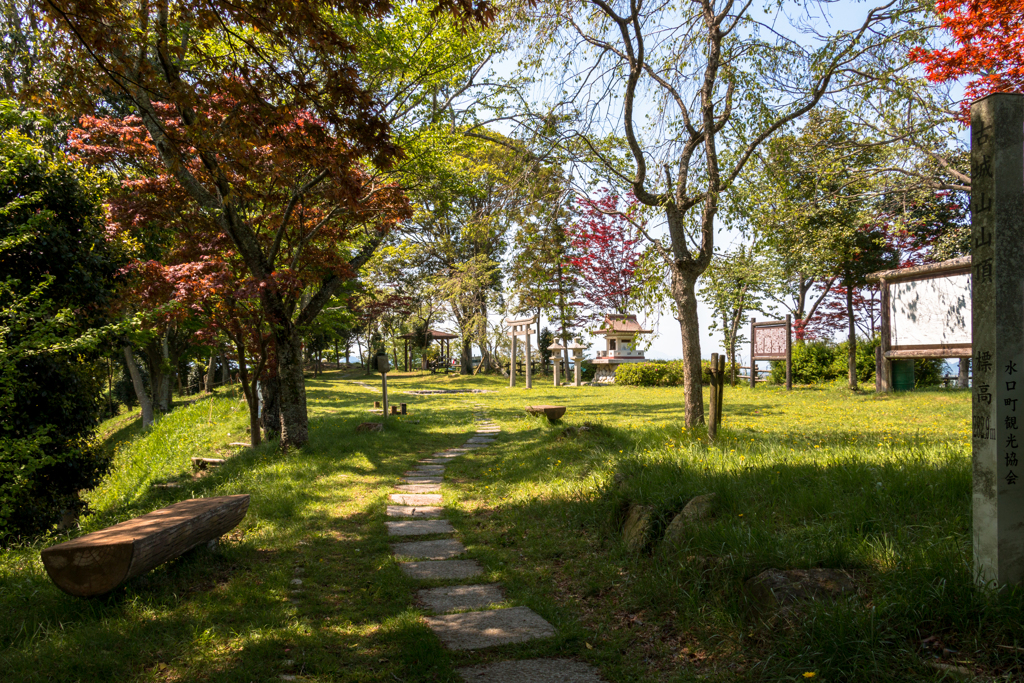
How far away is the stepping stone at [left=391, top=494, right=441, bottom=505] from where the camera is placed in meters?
6.51

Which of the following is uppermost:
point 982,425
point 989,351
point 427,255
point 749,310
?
point 427,255

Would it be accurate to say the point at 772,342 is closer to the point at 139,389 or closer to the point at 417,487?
the point at 417,487

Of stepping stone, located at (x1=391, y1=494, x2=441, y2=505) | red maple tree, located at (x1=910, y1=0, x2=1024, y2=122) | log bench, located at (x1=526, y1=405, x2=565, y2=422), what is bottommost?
stepping stone, located at (x1=391, y1=494, x2=441, y2=505)

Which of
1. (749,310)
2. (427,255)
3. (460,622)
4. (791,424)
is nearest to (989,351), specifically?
(460,622)

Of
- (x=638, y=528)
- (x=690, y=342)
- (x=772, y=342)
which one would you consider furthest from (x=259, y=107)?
(x=772, y=342)

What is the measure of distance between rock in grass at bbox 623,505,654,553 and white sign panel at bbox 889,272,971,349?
8629 millimetres

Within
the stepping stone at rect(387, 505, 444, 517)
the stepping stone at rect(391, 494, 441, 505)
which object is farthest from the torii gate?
the stepping stone at rect(387, 505, 444, 517)

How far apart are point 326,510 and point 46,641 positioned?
3.05 meters

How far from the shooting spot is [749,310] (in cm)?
2705

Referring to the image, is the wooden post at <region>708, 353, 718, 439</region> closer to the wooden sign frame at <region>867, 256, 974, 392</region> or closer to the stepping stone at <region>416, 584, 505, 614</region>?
the stepping stone at <region>416, 584, 505, 614</region>

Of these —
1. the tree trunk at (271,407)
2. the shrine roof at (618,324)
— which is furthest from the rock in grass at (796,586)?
the shrine roof at (618,324)

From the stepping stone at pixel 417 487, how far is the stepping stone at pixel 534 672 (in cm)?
406

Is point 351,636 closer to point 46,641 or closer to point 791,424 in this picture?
point 46,641

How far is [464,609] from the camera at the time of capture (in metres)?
3.76
